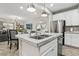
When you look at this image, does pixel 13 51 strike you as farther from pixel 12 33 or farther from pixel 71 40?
pixel 71 40

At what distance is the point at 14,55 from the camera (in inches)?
87.1

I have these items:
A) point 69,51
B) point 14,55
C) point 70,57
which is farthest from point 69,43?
point 14,55

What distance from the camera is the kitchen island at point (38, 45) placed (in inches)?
79.0

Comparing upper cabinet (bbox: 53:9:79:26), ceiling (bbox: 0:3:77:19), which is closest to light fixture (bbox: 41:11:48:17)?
ceiling (bbox: 0:3:77:19)

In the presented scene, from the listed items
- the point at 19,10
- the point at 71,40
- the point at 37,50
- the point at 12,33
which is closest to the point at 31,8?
the point at 19,10

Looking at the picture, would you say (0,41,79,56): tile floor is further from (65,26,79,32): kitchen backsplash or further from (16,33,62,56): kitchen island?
(65,26,79,32): kitchen backsplash

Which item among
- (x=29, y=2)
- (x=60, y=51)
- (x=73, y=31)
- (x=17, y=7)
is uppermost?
(x=29, y=2)

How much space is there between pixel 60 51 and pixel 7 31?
1.50m

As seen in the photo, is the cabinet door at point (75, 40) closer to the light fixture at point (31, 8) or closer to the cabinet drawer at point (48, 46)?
the cabinet drawer at point (48, 46)

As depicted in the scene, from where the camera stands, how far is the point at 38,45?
1971 mm

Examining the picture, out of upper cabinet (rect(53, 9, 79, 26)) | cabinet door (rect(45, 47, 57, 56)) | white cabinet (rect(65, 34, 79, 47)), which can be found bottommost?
cabinet door (rect(45, 47, 57, 56))

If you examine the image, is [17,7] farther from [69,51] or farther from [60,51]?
[69,51]

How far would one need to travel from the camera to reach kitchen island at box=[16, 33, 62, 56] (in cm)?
201

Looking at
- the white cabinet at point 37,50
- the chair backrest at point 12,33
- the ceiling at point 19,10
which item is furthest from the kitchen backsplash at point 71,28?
the chair backrest at point 12,33
